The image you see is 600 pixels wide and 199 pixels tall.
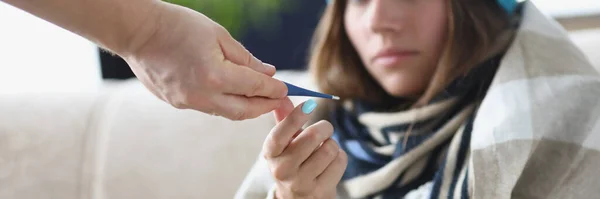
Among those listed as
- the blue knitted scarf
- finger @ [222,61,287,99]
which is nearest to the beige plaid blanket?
the blue knitted scarf

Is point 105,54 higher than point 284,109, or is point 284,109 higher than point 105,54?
point 284,109

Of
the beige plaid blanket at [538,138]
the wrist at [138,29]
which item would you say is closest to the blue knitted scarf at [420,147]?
the beige plaid blanket at [538,138]

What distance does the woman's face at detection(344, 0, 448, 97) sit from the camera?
0.71 meters

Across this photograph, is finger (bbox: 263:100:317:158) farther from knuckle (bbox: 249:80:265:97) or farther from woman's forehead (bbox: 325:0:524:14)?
woman's forehead (bbox: 325:0:524:14)

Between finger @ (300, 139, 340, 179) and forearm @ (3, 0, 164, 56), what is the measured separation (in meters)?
0.26

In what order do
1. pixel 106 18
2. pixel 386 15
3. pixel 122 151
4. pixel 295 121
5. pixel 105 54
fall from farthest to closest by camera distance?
1. pixel 105 54
2. pixel 122 151
3. pixel 386 15
4. pixel 295 121
5. pixel 106 18

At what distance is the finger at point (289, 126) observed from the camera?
554 mm

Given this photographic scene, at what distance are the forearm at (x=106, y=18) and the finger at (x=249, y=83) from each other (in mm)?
64

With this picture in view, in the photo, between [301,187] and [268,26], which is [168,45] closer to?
[301,187]

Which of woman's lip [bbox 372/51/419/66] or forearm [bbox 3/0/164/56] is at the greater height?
forearm [bbox 3/0/164/56]

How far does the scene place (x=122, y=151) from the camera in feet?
3.20

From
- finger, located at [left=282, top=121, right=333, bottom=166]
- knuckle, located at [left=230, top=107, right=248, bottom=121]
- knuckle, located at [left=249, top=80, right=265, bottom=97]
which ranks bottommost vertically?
finger, located at [left=282, top=121, right=333, bottom=166]

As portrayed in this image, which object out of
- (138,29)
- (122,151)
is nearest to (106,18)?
(138,29)

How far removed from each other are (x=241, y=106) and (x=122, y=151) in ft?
1.95
